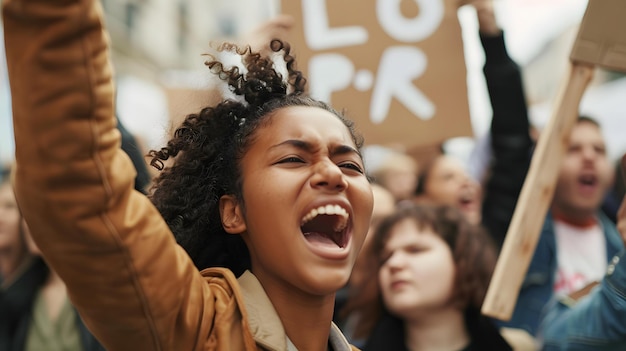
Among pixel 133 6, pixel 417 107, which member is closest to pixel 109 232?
pixel 417 107

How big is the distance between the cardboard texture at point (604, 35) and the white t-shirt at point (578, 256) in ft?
2.82

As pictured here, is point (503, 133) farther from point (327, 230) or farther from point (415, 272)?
point (327, 230)

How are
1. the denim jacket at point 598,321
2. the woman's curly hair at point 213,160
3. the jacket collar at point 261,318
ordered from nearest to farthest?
the jacket collar at point 261,318
the woman's curly hair at point 213,160
the denim jacket at point 598,321

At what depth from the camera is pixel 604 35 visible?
304 centimetres

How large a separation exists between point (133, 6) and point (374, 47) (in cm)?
2231

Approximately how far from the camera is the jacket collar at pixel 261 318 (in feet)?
6.00

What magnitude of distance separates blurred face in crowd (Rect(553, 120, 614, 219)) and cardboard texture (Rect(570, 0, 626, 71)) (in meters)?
0.78

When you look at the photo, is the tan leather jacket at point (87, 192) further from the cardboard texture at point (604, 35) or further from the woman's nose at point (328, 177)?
the cardboard texture at point (604, 35)

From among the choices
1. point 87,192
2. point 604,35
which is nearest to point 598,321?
point 604,35

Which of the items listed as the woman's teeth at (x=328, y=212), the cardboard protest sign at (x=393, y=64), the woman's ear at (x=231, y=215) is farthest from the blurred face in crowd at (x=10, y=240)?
the woman's teeth at (x=328, y=212)

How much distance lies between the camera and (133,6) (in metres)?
25.8

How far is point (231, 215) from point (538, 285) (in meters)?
1.90

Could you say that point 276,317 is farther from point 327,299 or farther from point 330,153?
point 330,153

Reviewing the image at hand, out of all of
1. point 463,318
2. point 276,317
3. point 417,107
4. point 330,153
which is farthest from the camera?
point 417,107
